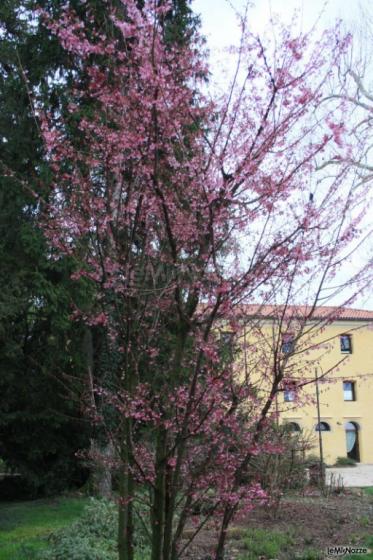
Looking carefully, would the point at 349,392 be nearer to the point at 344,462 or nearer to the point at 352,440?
the point at 352,440

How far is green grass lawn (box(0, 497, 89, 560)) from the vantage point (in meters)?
6.51

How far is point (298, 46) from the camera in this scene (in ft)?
8.16

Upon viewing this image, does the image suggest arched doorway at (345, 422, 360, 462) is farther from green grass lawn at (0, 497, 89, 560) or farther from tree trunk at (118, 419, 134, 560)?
tree trunk at (118, 419, 134, 560)

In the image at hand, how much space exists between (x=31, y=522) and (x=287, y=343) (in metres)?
7.73

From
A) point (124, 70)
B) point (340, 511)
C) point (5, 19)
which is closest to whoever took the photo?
point (124, 70)

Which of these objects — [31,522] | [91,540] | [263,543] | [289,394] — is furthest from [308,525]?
[289,394]

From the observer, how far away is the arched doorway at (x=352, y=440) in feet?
102

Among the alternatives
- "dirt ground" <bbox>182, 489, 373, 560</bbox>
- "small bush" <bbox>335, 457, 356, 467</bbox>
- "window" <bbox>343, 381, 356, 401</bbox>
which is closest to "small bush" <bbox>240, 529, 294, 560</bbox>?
"dirt ground" <bbox>182, 489, 373, 560</bbox>

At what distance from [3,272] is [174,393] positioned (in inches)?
325

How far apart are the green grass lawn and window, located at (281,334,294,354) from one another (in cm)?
441

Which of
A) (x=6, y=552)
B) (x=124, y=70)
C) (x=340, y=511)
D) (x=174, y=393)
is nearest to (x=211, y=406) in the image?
(x=174, y=393)

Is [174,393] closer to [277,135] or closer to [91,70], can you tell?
[277,135]

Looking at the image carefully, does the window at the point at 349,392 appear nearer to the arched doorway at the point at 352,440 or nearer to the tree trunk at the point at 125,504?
the arched doorway at the point at 352,440

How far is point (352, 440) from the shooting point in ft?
103
